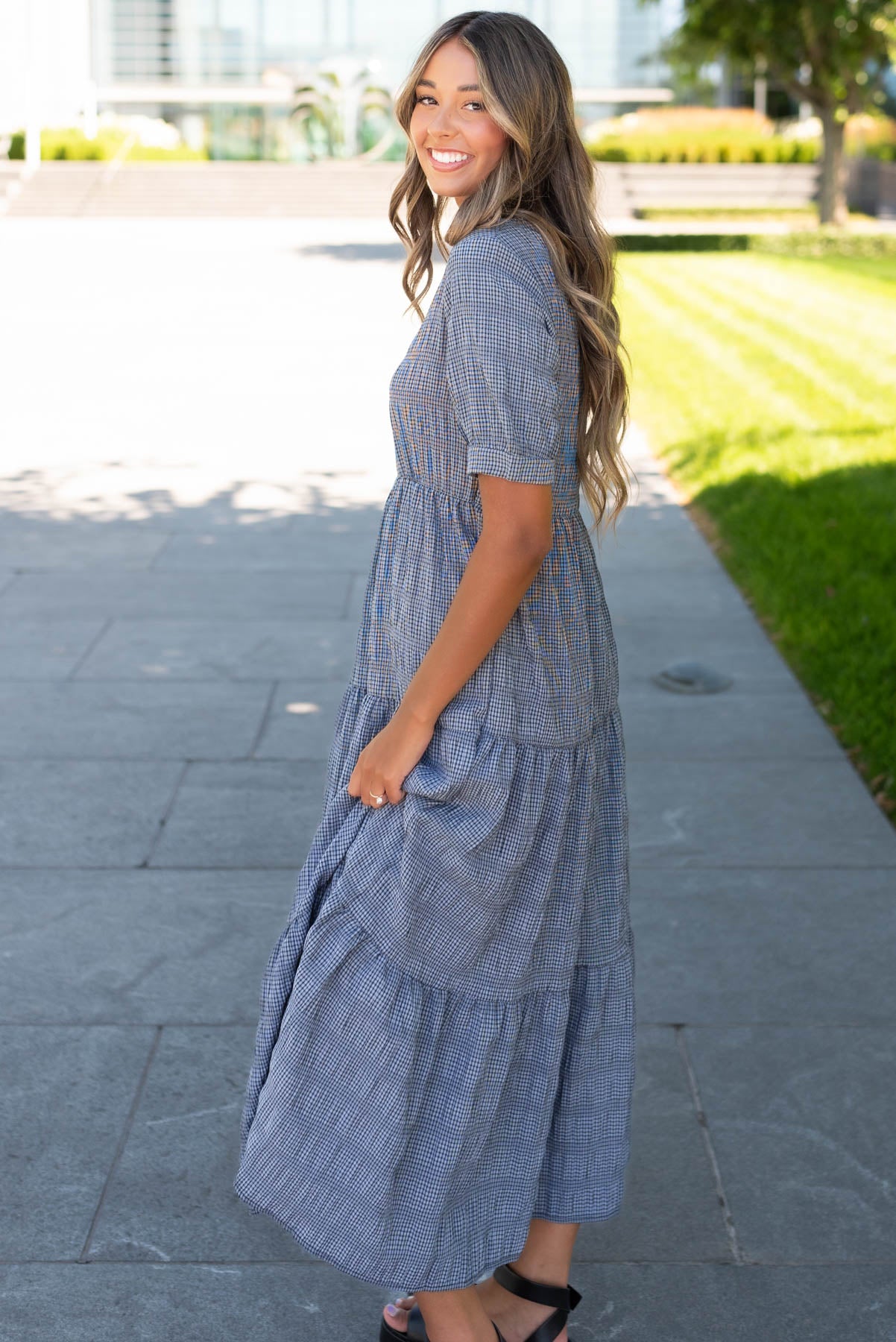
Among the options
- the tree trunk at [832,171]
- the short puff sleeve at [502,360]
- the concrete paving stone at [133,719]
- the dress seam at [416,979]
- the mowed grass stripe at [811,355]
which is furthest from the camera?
the tree trunk at [832,171]

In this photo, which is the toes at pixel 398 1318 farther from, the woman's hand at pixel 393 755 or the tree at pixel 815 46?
the tree at pixel 815 46

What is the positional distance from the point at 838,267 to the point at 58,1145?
21.0 meters

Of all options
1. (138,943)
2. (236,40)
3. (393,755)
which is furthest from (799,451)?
(236,40)

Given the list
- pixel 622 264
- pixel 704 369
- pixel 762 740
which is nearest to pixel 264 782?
pixel 762 740

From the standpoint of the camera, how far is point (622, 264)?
21.9m

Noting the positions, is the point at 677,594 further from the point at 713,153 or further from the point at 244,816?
the point at 713,153

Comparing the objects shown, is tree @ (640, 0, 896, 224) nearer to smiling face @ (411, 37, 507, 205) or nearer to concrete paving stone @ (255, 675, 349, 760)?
concrete paving stone @ (255, 675, 349, 760)

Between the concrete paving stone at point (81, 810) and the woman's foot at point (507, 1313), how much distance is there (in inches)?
78.6

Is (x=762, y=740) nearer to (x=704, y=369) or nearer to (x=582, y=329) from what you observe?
(x=582, y=329)

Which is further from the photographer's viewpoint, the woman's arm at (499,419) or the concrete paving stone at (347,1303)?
the concrete paving stone at (347,1303)

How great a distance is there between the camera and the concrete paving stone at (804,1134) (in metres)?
2.66

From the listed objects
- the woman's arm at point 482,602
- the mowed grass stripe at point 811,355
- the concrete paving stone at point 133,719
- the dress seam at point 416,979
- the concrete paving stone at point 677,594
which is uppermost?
the woman's arm at point 482,602

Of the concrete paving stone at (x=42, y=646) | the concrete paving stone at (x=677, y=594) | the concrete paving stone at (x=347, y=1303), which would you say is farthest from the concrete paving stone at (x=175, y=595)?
the concrete paving stone at (x=347, y=1303)

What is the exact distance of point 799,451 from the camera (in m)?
9.38
